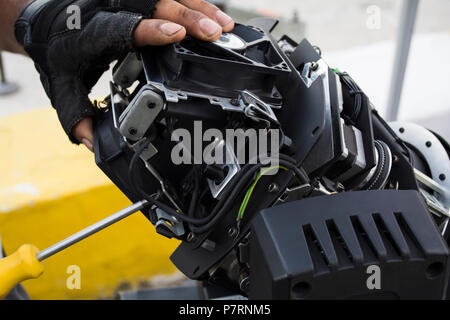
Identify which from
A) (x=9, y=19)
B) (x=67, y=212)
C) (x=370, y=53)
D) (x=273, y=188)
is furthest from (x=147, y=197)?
(x=370, y=53)

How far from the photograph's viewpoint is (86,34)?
880 millimetres

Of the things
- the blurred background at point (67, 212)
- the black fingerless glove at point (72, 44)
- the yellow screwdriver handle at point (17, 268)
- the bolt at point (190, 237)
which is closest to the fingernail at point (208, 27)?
the black fingerless glove at point (72, 44)

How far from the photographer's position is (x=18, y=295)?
4.76 feet

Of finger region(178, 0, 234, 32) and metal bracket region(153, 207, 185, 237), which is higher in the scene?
finger region(178, 0, 234, 32)

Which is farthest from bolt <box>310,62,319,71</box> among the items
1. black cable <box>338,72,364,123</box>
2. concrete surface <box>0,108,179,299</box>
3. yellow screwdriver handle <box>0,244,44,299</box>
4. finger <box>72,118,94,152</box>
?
concrete surface <box>0,108,179,299</box>

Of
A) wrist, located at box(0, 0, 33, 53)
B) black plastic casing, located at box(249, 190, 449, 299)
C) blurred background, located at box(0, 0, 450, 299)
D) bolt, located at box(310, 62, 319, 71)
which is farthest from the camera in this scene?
blurred background, located at box(0, 0, 450, 299)

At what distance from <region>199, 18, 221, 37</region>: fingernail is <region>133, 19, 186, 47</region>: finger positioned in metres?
0.04

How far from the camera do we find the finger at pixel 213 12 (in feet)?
2.95

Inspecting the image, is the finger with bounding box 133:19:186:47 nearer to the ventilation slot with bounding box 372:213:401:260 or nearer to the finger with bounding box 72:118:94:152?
the finger with bounding box 72:118:94:152

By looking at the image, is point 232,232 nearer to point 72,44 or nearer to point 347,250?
point 347,250

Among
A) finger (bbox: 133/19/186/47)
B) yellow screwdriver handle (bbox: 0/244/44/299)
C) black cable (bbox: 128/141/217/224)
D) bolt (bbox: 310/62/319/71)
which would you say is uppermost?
finger (bbox: 133/19/186/47)

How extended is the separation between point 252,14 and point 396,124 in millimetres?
2449

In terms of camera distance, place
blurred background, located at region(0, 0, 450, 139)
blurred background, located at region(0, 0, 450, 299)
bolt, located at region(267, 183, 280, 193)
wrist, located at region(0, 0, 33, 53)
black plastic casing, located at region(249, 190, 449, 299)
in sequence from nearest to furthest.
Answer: black plastic casing, located at region(249, 190, 449, 299) < bolt, located at region(267, 183, 280, 193) < wrist, located at region(0, 0, 33, 53) < blurred background, located at region(0, 0, 450, 299) < blurred background, located at region(0, 0, 450, 139)

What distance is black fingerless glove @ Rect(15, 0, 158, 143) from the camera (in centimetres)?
88
